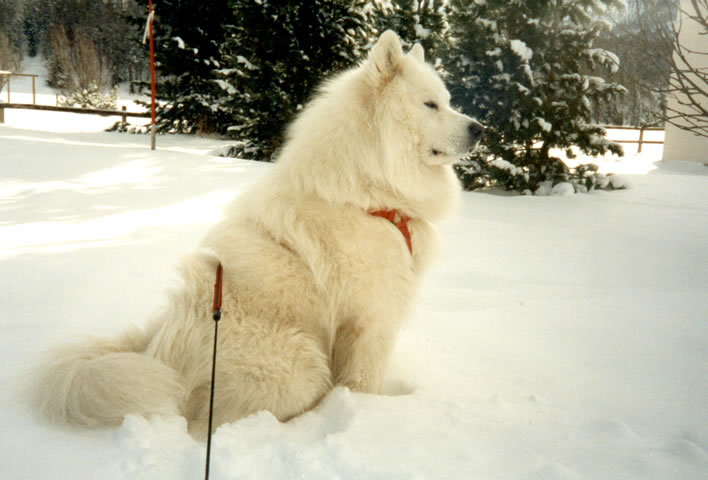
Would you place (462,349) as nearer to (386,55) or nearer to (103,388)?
(386,55)

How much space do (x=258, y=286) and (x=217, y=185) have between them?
5.02 meters

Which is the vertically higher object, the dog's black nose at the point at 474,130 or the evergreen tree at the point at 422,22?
the evergreen tree at the point at 422,22

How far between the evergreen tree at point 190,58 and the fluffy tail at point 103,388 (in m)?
12.9

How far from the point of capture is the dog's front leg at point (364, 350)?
207 centimetres

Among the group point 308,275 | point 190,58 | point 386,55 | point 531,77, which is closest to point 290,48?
point 531,77

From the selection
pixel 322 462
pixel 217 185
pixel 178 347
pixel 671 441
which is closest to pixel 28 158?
pixel 217 185

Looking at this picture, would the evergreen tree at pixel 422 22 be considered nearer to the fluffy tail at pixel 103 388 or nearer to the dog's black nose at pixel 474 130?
the dog's black nose at pixel 474 130

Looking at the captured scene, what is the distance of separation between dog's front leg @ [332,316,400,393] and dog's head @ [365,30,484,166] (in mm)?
818

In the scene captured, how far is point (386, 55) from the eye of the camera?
7.14 ft

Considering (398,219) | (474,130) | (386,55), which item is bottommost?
(398,219)

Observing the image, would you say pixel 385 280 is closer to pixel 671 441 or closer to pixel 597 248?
pixel 671 441

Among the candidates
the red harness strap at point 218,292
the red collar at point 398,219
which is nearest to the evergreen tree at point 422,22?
the red collar at point 398,219

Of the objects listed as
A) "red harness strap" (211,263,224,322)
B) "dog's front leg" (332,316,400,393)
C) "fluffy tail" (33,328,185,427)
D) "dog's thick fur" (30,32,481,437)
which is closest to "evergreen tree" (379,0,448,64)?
"dog's thick fur" (30,32,481,437)

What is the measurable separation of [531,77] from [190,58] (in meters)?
10.8
